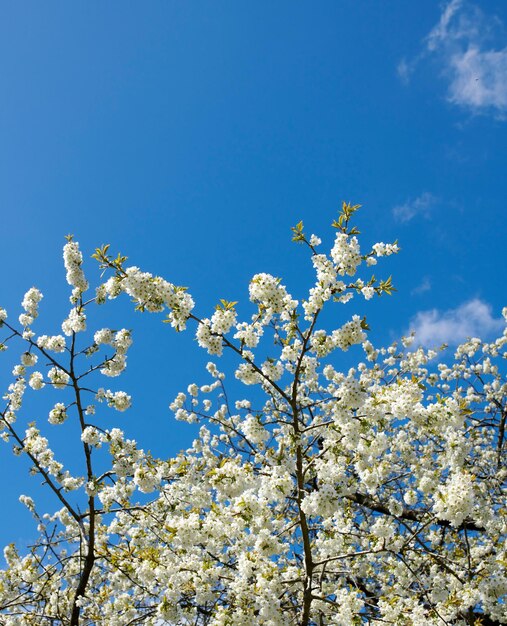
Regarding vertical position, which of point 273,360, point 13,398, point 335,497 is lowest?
point 335,497

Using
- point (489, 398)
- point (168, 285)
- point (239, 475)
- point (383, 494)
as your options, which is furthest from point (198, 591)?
point (489, 398)

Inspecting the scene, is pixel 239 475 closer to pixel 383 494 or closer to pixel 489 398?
pixel 383 494

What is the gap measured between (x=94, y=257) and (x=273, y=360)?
2.15 meters

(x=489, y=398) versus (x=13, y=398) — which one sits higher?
(x=489, y=398)

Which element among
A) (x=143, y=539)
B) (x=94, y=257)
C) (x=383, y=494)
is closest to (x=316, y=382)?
(x=383, y=494)

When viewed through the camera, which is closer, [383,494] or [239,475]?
[239,475]

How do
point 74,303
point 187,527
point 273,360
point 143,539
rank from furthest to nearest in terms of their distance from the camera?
point 143,539 < point 74,303 < point 187,527 < point 273,360

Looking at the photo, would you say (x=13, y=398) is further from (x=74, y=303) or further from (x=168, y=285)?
(x=168, y=285)

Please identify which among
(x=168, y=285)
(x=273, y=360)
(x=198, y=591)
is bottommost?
(x=198, y=591)

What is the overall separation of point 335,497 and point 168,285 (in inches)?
106

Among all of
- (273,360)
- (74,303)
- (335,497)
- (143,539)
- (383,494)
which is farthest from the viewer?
(383,494)

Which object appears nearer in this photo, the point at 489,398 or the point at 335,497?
the point at 335,497

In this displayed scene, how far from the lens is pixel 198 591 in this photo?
5.94 m

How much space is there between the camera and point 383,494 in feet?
35.2
